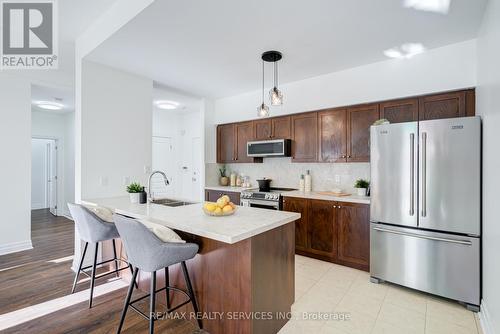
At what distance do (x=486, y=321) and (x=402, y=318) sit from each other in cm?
60

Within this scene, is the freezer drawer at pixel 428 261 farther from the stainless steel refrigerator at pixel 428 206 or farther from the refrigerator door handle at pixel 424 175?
the refrigerator door handle at pixel 424 175

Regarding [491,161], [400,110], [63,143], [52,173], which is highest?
[400,110]

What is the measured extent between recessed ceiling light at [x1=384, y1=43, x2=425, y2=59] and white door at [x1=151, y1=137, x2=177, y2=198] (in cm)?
518

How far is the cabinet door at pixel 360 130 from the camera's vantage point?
330 cm

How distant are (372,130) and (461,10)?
1.24 m

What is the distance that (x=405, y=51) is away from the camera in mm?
2867

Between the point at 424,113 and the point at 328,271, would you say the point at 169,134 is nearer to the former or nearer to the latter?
the point at 328,271

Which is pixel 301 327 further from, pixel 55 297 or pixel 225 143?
pixel 225 143

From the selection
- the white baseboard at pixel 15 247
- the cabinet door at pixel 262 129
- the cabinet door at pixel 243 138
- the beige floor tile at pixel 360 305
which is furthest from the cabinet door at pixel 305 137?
the white baseboard at pixel 15 247

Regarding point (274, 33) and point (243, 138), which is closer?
point (274, 33)

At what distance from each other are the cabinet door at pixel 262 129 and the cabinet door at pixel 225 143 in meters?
0.58

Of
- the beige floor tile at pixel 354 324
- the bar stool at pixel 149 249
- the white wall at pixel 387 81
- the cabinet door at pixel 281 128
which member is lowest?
the beige floor tile at pixel 354 324

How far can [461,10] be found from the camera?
214 centimetres

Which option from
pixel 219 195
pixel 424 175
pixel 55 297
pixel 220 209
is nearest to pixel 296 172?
pixel 219 195
